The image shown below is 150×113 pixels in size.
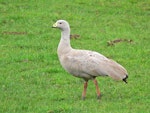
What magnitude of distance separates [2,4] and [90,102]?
10.7 m

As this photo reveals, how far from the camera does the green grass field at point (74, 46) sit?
1030cm

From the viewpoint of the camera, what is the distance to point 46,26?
57.9 feet

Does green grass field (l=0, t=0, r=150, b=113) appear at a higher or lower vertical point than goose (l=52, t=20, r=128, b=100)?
lower

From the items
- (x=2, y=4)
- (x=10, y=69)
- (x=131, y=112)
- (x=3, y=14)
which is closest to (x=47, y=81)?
(x=10, y=69)

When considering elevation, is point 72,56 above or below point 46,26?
above

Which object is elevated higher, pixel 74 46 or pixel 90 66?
pixel 90 66

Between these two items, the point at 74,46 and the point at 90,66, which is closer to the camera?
the point at 90,66

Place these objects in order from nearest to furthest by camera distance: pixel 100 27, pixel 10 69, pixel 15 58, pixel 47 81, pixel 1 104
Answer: pixel 1 104 → pixel 47 81 → pixel 10 69 → pixel 15 58 → pixel 100 27

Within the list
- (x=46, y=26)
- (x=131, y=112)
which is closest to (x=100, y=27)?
(x=46, y=26)

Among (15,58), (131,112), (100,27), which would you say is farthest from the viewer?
(100,27)

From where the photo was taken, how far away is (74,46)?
50.9ft

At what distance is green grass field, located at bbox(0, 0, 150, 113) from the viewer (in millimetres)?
10305

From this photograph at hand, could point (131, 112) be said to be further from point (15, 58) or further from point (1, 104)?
point (15, 58)

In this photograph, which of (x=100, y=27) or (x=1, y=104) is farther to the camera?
(x=100, y=27)
